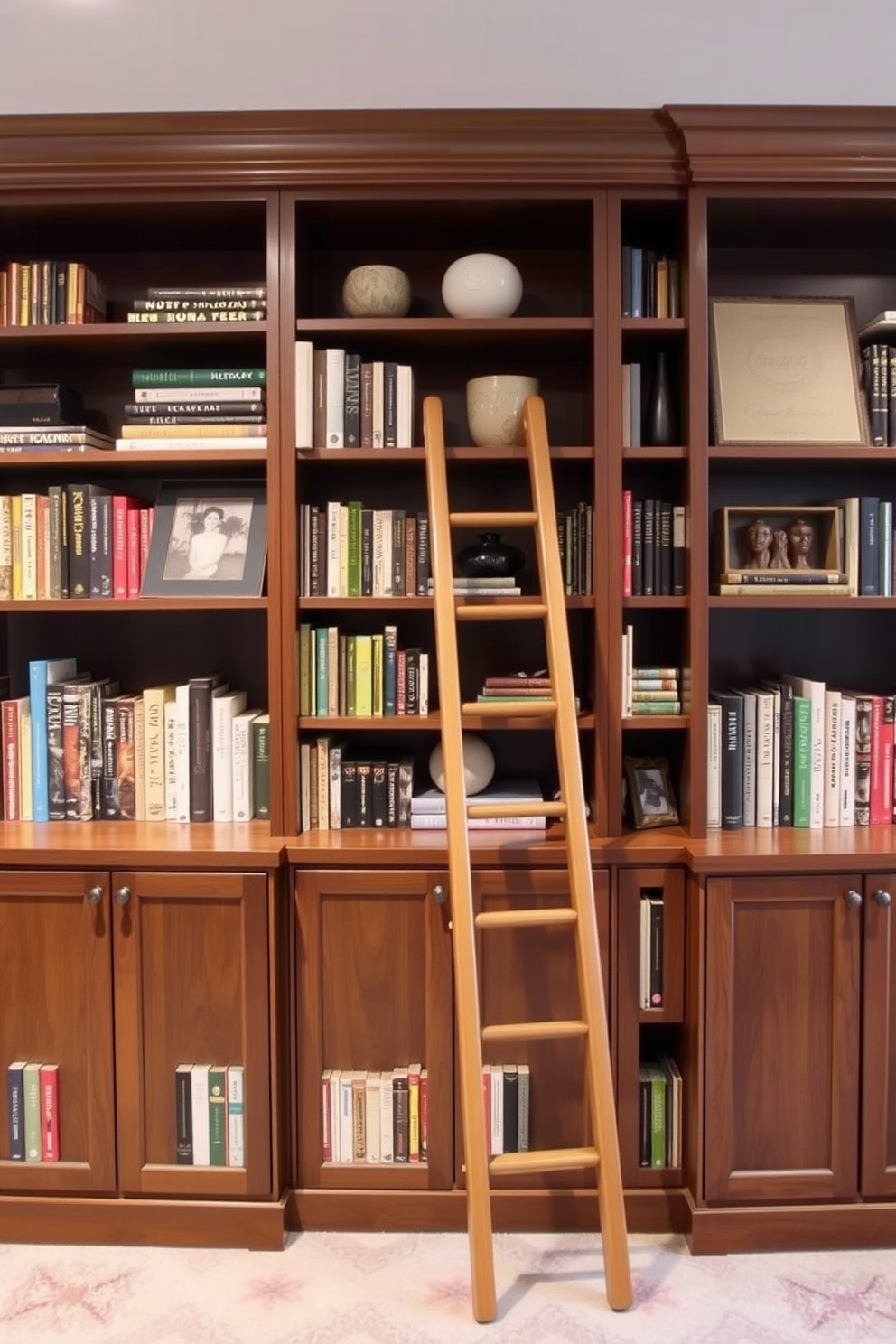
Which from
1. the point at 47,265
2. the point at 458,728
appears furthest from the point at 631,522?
the point at 47,265

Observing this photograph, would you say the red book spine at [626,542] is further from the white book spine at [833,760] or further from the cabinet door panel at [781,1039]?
the cabinet door panel at [781,1039]

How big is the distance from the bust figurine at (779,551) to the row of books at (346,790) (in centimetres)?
98

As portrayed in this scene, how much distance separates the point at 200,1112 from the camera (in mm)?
2088

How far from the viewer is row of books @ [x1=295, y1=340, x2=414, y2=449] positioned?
2.21 metres

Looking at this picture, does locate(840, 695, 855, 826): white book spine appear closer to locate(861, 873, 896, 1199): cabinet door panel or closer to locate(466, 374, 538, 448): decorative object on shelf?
locate(861, 873, 896, 1199): cabinet door panel

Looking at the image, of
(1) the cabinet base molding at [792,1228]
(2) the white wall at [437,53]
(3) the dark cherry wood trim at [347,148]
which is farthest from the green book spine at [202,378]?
(1) the cabinet base molding at [792,1228]

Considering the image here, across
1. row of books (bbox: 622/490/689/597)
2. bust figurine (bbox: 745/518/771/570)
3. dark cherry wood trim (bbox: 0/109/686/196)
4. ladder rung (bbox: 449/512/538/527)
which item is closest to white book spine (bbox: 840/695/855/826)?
bust figurine (bbox: 745/518/771/570)

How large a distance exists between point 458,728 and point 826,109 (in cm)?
148

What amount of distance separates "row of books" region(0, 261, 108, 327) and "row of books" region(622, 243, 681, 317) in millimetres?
1227

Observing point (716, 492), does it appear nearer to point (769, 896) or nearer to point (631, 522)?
point (631, 522)

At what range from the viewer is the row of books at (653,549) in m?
2.21

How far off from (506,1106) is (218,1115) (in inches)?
23.9

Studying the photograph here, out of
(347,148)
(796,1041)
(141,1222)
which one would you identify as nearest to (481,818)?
(796,1041)

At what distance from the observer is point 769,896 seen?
206 centimetres
